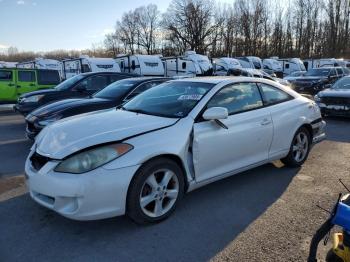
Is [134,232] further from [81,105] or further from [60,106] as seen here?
[60,106]

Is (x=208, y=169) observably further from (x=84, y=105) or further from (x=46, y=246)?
(x=84, y=105)

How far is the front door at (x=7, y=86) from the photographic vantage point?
Result: 50.0 ft

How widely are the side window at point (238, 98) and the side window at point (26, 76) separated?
42.9 feet

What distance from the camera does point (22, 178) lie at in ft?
18.0

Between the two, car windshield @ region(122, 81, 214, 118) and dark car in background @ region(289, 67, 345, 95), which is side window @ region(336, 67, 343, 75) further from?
car windshield @ region(122, 81, 214, 118)

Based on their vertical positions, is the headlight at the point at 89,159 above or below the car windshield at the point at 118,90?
below

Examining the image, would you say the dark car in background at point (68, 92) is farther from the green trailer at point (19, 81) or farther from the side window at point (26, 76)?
the side window at point (26, 76)

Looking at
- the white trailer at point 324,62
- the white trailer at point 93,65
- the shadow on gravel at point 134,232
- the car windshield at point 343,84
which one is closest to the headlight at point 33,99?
the shadow on gravel at point 134,232

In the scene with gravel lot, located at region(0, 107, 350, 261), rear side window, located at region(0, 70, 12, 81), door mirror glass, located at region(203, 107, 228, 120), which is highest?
rear side window, located at region(0, 70, 12, 81)

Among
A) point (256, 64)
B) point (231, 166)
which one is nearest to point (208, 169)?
point (231, 166)

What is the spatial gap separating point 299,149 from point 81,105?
4.13 metres

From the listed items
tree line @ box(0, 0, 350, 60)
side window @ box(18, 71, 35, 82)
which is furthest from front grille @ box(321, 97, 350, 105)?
tree line @ box(0, 0, 350, 60)

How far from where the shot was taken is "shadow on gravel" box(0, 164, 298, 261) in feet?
10.8

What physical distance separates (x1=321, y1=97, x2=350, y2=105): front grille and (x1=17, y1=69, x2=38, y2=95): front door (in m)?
11.8
